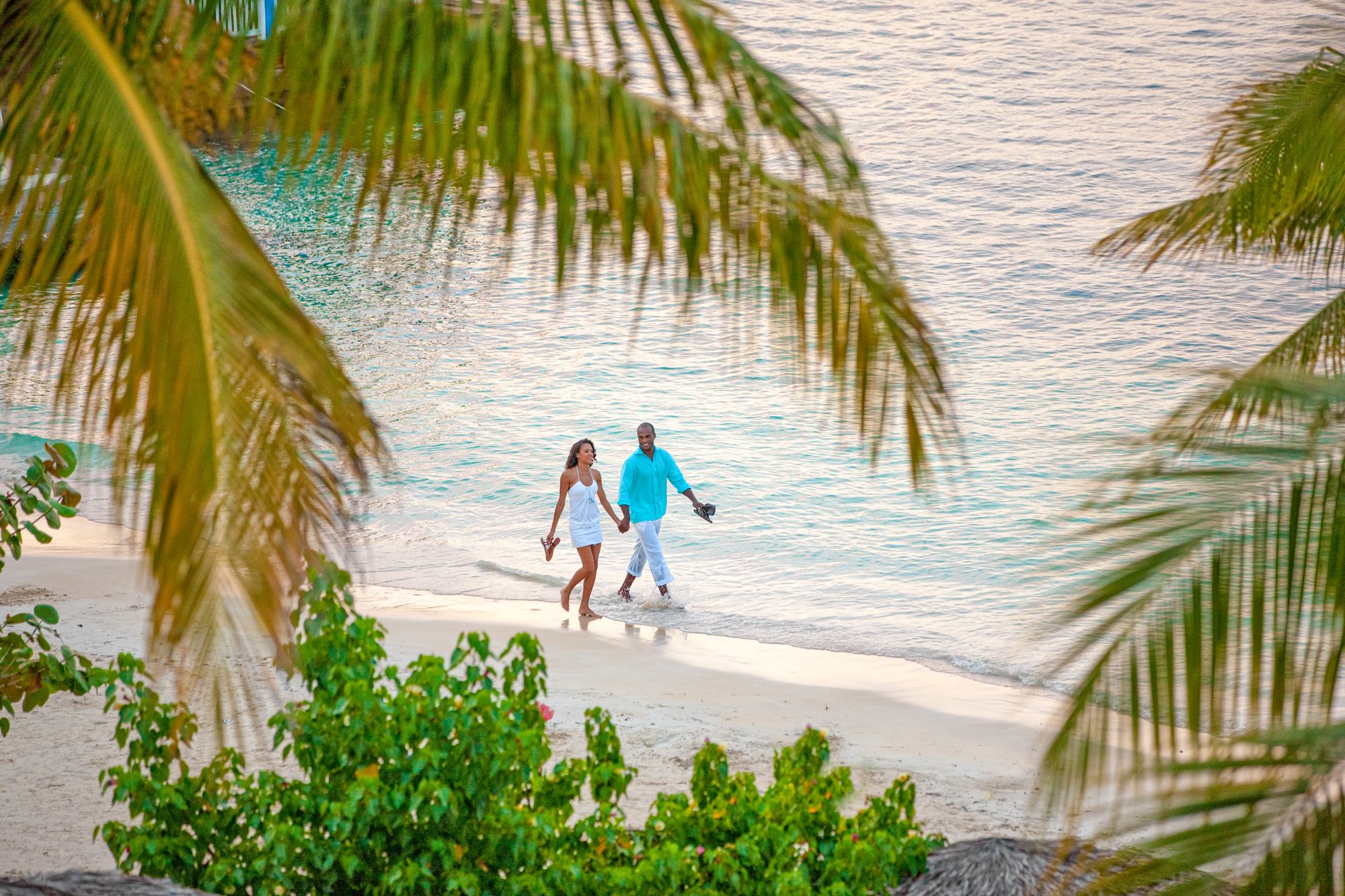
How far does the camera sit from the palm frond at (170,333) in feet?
7.48

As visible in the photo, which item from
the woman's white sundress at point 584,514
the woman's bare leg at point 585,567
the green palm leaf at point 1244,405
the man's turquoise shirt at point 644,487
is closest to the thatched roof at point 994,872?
the green palm leaf at point 1244,405

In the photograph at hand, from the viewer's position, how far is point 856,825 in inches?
A: 188

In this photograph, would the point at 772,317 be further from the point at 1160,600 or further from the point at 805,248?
the point at 1160,600

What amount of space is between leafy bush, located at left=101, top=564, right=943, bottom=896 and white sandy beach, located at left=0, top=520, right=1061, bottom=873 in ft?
8.17

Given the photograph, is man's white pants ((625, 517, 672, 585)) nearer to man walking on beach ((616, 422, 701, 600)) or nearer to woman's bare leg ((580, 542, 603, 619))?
man walking on beach ((616, 422, 701, 600))

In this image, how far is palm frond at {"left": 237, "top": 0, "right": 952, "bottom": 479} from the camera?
2.61 metres

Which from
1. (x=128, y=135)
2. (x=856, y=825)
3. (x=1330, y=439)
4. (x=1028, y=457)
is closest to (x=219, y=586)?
(x=128, y=135)

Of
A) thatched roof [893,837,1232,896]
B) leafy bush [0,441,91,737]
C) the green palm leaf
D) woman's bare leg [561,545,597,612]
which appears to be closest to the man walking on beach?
woman's bare leg [561,545,597,612]

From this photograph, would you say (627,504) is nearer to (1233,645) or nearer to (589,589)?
(589,589)

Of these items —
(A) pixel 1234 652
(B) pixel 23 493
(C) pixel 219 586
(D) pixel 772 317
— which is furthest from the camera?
(B) pixel 23 493

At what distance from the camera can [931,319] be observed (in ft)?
50.4

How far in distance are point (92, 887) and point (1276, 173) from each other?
6184mm

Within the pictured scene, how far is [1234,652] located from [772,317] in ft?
3.61

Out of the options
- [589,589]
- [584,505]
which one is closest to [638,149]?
[584,505]
